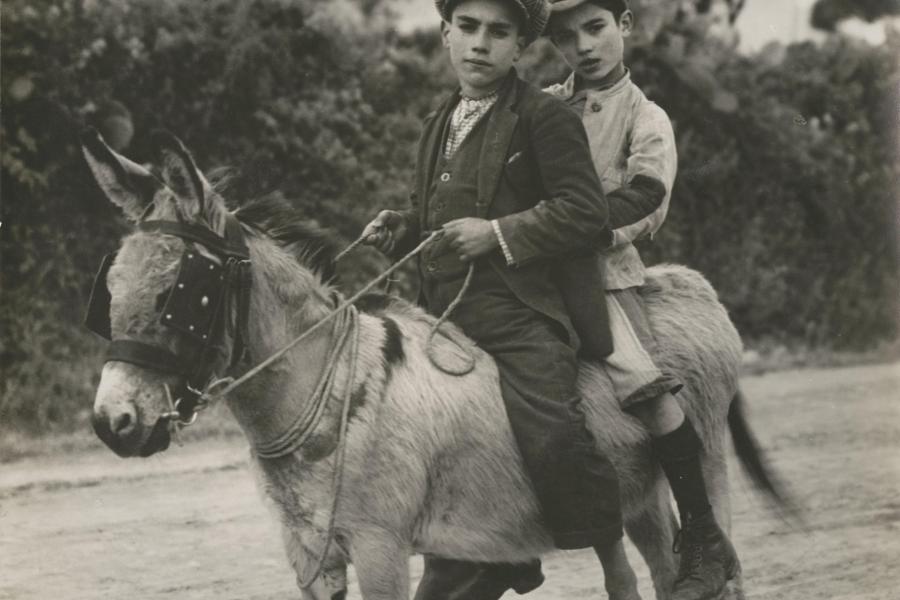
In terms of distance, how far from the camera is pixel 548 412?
420cm

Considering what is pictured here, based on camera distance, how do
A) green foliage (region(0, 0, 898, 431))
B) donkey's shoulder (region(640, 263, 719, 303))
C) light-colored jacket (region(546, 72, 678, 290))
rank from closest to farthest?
light-colored jacket (region(546, 72, 678, 290)) < donkey's shoulder (region(640, 263, 719, 303)) < green foliage (region(0, 0, 898, 431))

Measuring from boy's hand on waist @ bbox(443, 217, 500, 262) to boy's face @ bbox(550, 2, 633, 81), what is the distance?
0.93 m

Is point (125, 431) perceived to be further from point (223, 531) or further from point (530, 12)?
point (223, 531)

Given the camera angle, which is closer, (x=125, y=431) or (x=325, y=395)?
(x=125, y=431)

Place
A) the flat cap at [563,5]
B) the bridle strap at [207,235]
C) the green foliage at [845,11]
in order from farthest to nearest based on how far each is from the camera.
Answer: the green foliage at [845,11]
the flat cap at [563,5]
the bridle strap at [207,235]

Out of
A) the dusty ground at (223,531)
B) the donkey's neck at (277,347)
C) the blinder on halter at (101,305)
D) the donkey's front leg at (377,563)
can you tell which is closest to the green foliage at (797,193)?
the dusty ground at (223,531)

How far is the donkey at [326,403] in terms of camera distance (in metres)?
3.71

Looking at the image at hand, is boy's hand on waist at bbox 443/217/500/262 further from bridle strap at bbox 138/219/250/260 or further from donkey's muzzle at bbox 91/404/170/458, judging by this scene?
donkey's muzzle at bbox 91/404/170/458

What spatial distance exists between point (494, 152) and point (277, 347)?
99cm

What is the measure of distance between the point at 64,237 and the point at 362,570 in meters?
6.26

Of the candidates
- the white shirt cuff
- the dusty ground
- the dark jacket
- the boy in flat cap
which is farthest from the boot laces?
the dusty ground

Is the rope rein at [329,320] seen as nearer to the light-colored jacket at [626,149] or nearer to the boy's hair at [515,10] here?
the light-colored jacket at [626,149]

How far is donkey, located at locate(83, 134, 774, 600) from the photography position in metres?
3.71

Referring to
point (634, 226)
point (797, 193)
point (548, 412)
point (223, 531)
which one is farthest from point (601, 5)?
point (797, 193)
